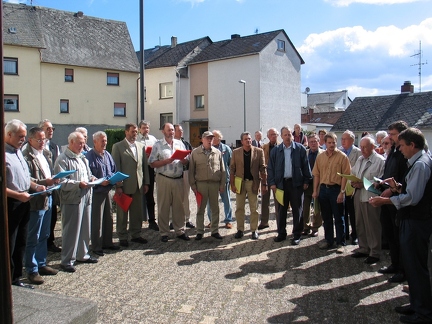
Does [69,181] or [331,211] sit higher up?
[69,181]

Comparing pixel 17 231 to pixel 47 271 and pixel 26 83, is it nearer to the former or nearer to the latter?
pixel 47 271

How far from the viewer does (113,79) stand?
3569 centimetres

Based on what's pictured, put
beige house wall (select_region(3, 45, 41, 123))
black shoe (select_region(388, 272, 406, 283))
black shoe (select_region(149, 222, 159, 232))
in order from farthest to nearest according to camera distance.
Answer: beige house wall (select_region(3, 45, 41, 123))
black shoe (select_region(149, 222, 159, 232))
black shoe (select_region(388, 272, 406, 283))

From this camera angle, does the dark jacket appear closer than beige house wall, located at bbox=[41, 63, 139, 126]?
Yes

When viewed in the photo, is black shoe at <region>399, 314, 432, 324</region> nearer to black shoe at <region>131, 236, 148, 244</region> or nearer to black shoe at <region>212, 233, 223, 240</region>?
black shoe at <region>212, 233, 223, 240</region>

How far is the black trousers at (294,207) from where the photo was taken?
304 inches

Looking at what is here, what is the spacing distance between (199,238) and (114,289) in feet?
9.26

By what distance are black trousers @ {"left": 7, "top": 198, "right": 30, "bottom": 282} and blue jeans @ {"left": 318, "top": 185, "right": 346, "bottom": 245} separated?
15.6ft

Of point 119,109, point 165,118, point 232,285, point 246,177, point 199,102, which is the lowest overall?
point 232,285

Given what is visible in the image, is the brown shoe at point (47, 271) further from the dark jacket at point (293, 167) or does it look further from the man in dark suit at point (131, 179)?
the dark jacket at point (293, 167)

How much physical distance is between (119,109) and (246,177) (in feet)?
97.1

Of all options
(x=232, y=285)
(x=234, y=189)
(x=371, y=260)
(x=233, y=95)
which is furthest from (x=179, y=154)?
(x=233, y=95)

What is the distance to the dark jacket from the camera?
7.71 meters

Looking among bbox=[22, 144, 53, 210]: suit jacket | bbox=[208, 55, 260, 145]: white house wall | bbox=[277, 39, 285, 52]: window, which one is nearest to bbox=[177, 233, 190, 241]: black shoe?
bbox=[22, 144, 53, 210]: suit jacket
